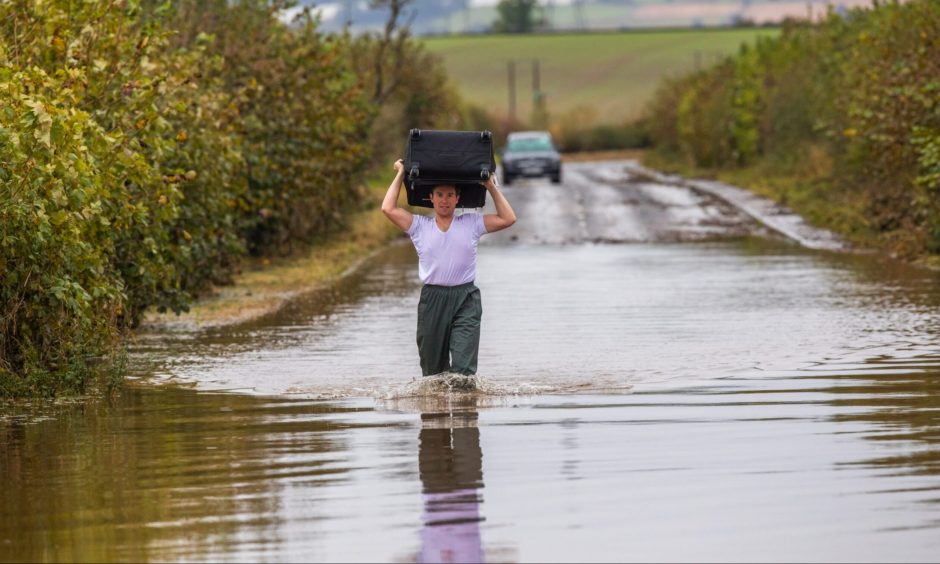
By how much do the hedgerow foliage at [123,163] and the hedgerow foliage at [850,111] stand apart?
8682 mm

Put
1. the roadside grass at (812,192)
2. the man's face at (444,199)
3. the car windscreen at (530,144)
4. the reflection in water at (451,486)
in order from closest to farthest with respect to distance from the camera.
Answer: the reflection in water at (451,486) < the man's face at (444,199) < the roadside grass at (812,192) < the car windscreen at (530,144)

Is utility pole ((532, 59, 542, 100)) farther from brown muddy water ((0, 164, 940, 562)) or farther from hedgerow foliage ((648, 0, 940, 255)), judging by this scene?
brown muddy water ((0, 164, 940, 562))

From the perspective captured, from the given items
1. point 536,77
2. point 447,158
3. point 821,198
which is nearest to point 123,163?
point 447,158

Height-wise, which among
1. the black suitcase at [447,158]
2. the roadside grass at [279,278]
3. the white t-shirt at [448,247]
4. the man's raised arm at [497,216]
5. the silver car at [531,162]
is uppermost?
the black suitcase at [447,158]

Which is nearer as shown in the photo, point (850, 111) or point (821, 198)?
point (850, 111)

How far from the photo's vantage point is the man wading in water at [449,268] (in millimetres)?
13297

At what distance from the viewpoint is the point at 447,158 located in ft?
43.0

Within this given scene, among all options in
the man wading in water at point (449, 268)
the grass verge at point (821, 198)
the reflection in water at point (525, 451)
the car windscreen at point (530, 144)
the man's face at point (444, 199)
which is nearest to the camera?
the reflection in water at point (525, 451)

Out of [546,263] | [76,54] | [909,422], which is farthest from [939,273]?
[909,422]

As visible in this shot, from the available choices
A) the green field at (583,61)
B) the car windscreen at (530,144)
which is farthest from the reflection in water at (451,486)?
the green field at (583,61)

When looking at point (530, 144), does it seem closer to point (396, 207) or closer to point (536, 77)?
point (396, 207)

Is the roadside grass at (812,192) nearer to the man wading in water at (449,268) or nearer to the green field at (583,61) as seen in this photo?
the man wading in water at (449,268)

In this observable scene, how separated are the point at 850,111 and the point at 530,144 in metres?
33.8

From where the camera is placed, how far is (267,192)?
2698 centimetres
